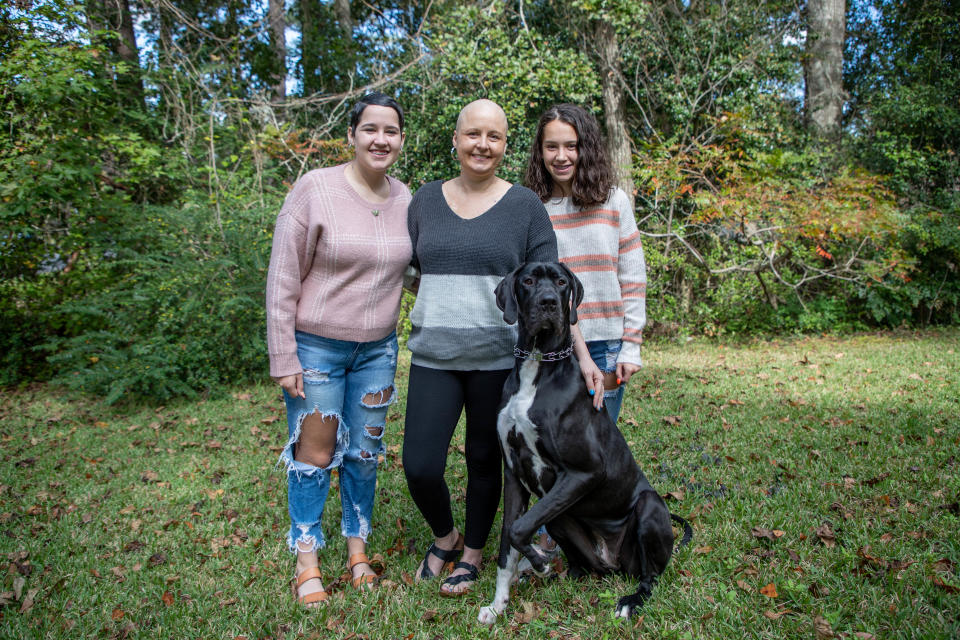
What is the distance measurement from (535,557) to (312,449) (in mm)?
1080

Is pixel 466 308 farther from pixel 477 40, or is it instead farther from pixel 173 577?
pixel 477 40

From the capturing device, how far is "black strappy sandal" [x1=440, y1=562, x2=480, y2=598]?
8.88 feet

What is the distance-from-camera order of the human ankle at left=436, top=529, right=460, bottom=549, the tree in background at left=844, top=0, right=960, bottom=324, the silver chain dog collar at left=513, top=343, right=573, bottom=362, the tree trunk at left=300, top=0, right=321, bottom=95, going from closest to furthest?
1. the silver chain dog collar at left=513, top=343, right=573, bottom=362
2. the human ankle at left=436, top=529, right=460, bottom=549
3. the tree in background at left=844, top=0, right=960, bottom=324
4. the tree trunk at left=300, top=0, right=321, bottom=95

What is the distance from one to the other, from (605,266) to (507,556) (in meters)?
1.36

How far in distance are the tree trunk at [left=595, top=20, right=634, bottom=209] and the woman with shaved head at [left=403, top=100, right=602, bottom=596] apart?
756 cm

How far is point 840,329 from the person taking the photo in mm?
9773

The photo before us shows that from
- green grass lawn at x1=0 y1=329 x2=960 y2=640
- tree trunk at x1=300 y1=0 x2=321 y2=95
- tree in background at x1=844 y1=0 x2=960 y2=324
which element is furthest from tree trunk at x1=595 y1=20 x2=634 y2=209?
tree trunk at x1=300 y1=0 x2=321 y2=95

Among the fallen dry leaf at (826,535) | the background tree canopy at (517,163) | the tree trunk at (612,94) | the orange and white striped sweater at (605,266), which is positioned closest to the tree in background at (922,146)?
the background tree canopy at (517,163)

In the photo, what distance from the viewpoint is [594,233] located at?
9.30 feet

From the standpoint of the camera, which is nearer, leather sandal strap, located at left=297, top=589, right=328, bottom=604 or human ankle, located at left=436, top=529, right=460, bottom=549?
leather sandal strap, located at left=297, top=589, right=328, bottom=604

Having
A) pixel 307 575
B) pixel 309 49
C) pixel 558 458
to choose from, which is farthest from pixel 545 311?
pixel 309 49

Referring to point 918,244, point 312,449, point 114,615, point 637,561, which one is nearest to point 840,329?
point 918,244

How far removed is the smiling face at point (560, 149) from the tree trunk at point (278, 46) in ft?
45.2

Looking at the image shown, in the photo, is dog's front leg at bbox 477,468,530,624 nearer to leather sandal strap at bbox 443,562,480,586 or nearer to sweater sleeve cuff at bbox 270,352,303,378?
leather sandal strap at bbox 443,562,480,586
